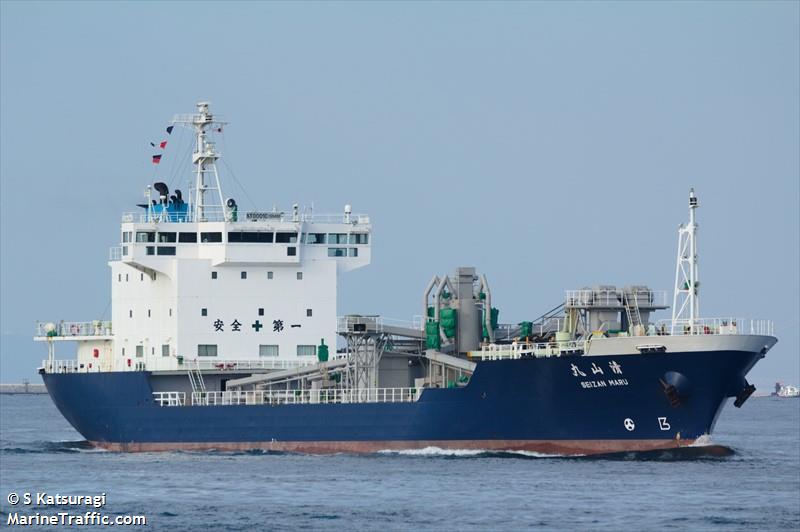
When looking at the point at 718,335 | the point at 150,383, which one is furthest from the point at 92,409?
the point at 718,335

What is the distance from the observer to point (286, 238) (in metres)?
50.5

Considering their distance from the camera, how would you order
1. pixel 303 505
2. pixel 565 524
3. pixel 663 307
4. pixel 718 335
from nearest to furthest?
pixel 565 524 < pixel 303 505 < pixel 718 335 < pixel 663 307

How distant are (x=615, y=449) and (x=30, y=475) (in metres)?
14.4

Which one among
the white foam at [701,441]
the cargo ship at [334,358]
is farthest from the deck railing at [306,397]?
the white foam at [701,441]

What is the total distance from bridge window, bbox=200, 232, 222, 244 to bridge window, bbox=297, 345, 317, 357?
3.90 m

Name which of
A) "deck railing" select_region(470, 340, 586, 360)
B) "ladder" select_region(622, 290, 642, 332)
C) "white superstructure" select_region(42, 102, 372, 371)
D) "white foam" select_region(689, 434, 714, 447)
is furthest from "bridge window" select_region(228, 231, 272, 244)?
"white foam" select_region(689, 434, 714, 447)

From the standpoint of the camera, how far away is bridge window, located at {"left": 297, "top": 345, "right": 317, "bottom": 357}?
50.5 meters

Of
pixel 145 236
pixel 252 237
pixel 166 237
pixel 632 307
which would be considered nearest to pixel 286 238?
pixel 252 237

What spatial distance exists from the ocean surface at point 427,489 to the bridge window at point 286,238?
6.69 meters

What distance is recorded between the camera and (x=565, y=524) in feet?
106

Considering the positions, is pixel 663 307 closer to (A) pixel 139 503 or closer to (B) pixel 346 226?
(B) pixel 346 226

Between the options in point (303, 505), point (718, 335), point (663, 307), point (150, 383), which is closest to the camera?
point (303, 505)

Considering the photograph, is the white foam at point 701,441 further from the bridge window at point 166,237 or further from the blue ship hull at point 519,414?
the bridge window at point 166,237

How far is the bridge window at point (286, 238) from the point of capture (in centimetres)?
5047
